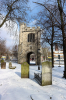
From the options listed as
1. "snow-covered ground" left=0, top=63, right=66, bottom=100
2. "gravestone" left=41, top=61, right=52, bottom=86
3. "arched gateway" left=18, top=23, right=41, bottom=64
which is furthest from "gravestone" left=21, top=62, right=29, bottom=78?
"arched gateway" left=18, top=23, right=41, bottom=64

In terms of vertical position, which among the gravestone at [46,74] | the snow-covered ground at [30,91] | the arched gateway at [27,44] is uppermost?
the arched gateway at [27,44]

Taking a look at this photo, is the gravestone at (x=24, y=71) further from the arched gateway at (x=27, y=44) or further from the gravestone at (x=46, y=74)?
the arched gateway at (x=27, y=44)

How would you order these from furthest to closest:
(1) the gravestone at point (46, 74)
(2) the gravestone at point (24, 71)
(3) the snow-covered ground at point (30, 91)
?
(2) the gravestone at point (24, 71), (1) the gravestone at point (46, 74), (3) the snow-covered ground at point (30, 91)

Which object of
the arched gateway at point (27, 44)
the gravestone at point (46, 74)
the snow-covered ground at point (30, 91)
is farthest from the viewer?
the arched gateway at point (27, 44)

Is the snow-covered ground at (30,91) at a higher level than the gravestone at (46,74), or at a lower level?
lower

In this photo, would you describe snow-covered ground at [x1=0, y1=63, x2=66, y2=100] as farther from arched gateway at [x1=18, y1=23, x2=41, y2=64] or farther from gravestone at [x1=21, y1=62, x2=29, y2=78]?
arched gateway at [x1=18, y1=23, x2=41, y2=64]

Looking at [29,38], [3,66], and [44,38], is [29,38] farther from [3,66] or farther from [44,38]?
[3,66]

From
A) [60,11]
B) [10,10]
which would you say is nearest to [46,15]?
[60,11]

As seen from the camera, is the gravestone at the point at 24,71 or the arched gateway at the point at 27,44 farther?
the arched gateway at the point at 27,44

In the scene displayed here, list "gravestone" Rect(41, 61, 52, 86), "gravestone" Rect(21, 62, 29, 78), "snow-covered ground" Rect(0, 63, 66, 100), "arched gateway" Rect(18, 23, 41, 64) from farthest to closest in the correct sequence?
"arched gateway" Rect(18, 23, 41, 64) → "gravestone" Rect(21, 62, 29, 78) → "gravestone" Rect(41, 61, 52, 86) → "snow-covered ground" Rect(0, 63, 66, 100)

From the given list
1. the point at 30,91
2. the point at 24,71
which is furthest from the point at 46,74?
the point at 24,71

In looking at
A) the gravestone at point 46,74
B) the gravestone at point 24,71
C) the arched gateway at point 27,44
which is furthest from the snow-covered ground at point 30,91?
the arched gateway at point 27,44

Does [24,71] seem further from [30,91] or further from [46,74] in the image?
[30,91]

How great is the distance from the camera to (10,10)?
287 inches
